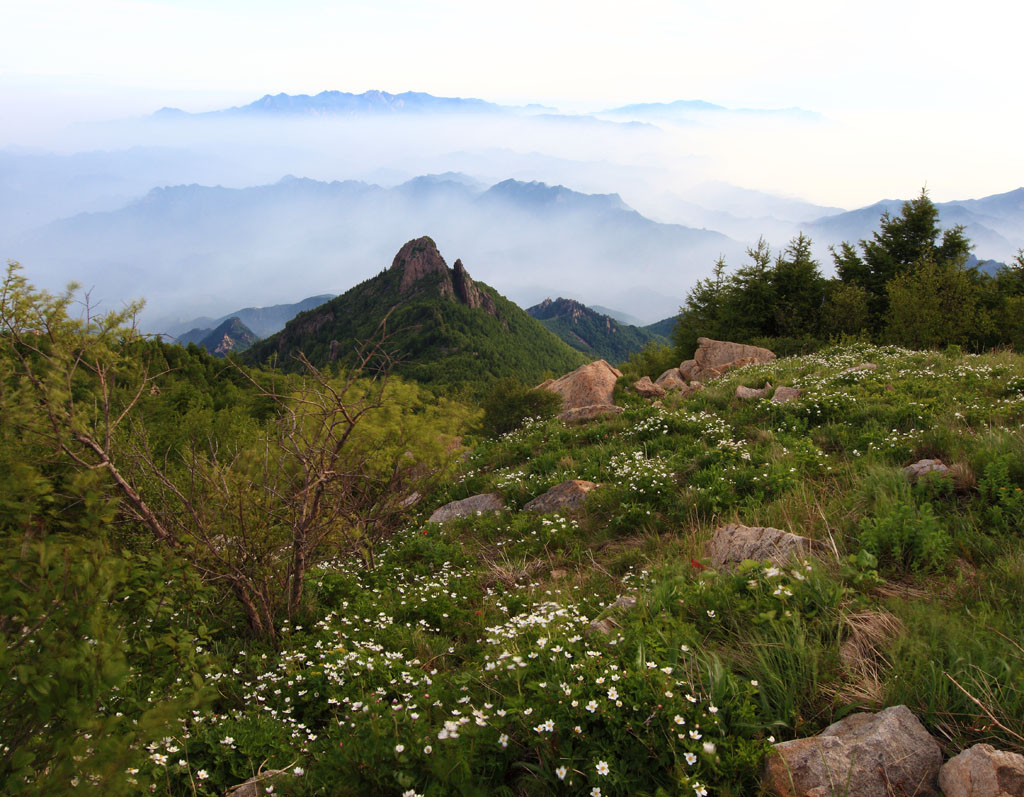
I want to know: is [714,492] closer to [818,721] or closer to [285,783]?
[818,721]

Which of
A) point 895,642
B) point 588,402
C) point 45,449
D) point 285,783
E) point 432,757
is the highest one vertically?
point 45,449

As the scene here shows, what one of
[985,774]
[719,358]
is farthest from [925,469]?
[719,358]

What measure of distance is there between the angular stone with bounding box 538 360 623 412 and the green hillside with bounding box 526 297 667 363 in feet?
416

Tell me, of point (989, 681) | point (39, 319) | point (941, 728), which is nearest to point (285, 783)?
point (941, 728)

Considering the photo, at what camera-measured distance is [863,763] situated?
2432 mm

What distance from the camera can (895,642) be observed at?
308 cm

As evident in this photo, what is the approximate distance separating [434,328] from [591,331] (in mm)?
83576

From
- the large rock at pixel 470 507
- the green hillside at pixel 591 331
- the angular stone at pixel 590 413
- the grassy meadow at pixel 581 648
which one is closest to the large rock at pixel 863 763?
the grassy meadow at pixel 581 648

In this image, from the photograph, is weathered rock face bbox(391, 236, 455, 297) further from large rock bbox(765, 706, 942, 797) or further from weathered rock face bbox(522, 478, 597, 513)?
large rock bbox(765, 706, 942, 797)

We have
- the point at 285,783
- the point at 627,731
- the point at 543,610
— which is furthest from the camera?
the point at 543,610

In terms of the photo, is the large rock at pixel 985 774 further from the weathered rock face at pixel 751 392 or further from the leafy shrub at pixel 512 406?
the leafy shrub at pixel 512 406

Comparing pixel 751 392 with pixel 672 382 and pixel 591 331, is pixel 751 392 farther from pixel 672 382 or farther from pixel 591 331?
pixel 591 331

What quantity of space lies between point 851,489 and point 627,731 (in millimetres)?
4440

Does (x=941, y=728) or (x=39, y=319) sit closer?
(x=941, y=728)
